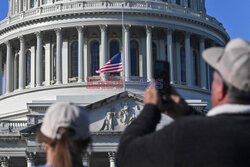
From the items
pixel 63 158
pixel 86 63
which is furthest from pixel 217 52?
pixel 86 63

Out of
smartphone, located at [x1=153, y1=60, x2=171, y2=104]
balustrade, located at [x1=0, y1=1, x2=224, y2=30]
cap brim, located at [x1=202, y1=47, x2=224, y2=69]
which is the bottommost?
smartphone, located at [x1=153, y1=60, x2=171, y2=104]

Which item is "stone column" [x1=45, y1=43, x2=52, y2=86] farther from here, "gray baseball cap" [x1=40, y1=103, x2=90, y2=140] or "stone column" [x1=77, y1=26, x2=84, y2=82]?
"gray baseball cap" [x1=40, y1=103, x2=90, y2=140]

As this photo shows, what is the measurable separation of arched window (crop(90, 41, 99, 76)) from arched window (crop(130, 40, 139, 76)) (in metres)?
4.03

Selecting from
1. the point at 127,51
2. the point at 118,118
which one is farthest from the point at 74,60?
the point at 118,118

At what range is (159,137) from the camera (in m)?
5.36

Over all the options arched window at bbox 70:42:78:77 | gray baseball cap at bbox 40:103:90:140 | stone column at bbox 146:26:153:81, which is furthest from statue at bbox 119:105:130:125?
gray baseball cap at bbox 40:103:90:140

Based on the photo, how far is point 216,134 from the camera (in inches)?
204

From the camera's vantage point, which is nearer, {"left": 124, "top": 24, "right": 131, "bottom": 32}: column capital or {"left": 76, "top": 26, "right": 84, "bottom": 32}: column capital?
{"left": 76, "top": 26, "right": 84, "bottom": 32}: column capital

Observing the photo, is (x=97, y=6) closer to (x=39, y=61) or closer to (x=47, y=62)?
(x=47, y=62)

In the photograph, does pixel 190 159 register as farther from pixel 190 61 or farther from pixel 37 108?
pixel 190 61

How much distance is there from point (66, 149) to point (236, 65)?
1.61 m

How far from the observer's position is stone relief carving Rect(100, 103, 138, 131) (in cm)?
5406

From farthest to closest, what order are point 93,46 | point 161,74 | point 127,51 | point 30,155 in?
point 93,46 < point 127,51 < point 30,155 < point 161,74

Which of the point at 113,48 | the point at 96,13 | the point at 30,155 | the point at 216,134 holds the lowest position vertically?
the point at 30,155
